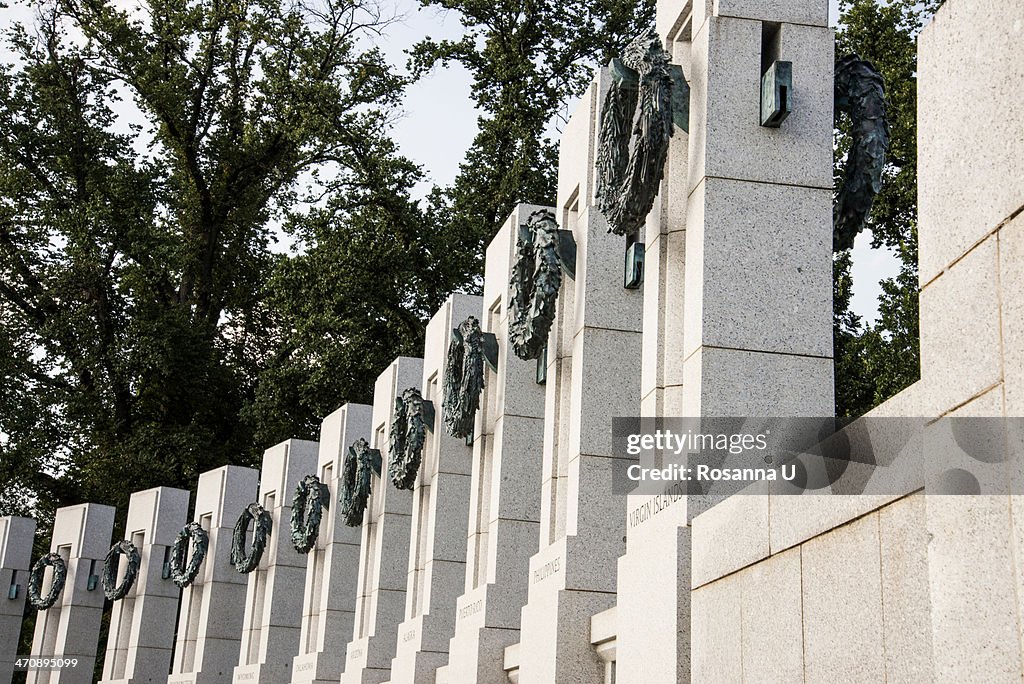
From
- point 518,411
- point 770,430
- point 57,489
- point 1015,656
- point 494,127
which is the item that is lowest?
point 1015,656

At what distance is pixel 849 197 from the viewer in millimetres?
11359

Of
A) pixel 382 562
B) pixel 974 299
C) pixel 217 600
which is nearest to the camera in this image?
pixel 974 299

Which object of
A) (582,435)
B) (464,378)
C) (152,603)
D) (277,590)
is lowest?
(582,435)

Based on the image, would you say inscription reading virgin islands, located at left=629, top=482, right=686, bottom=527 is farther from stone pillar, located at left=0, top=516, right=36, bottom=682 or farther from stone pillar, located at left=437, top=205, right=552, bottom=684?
stone pillar, located at left=0, top=516, right=36, bottom=682

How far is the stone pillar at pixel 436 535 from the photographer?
64.7ft

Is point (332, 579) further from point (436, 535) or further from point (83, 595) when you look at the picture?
point (83, 595)

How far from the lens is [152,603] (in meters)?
33.2

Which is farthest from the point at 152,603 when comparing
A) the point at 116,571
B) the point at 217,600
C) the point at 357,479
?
the point at 357,479

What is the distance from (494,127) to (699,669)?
27984 millimetres

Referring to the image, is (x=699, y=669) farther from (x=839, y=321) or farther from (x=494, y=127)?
(x=494, y=127)

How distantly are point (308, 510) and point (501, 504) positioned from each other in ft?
32.3

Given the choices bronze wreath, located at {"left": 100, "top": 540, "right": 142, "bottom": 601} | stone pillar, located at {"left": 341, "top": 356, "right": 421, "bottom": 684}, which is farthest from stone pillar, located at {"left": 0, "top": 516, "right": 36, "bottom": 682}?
stone pillar, located at {"left": 341, "top": 356, "right": 421, "bottom": 684}

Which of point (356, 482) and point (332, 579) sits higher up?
point (356, 482)

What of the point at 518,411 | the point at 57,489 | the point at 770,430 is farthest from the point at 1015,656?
the point at 57,489
